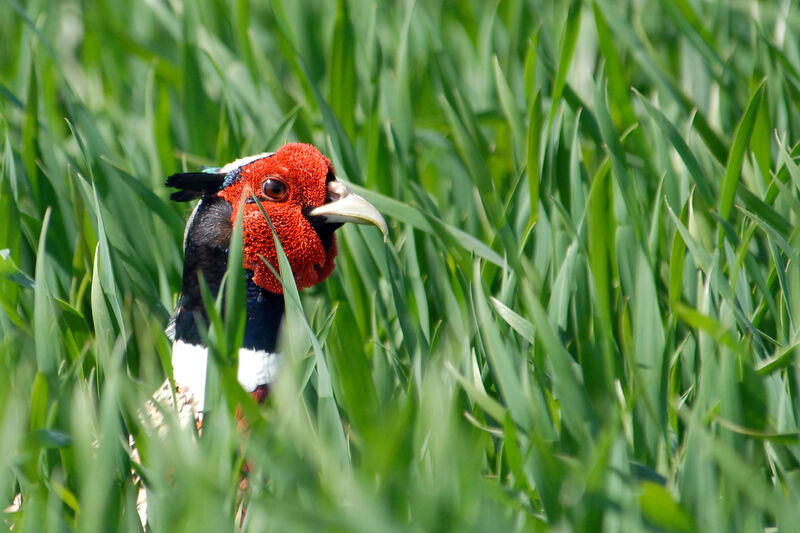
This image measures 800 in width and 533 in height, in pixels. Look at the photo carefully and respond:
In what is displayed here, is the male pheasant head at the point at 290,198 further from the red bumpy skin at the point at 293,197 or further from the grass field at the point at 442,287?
the grass field at the point at 442,287

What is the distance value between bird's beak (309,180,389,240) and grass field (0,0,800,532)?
0.40 ft

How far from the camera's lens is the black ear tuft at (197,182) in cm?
176

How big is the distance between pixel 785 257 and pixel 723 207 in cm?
17

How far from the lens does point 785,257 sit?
1.83m

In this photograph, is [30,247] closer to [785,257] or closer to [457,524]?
[457,524]

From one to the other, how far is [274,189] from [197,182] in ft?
0.52

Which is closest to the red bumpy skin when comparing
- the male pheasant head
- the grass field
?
the male pheasant head

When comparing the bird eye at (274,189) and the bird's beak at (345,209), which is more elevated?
the bird eye at (274,189)

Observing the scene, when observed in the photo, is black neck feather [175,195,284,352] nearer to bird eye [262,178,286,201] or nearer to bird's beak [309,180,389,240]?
bird eye [262,178,286,201]

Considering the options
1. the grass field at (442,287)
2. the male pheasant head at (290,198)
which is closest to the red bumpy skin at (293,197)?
the male pheasant head at (290,198)

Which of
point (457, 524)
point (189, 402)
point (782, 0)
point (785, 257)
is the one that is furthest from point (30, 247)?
point (782, 0)

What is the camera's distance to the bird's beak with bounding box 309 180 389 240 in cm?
171

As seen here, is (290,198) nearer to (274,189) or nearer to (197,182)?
(274,189)

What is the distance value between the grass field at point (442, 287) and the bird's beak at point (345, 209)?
0.40 ft
